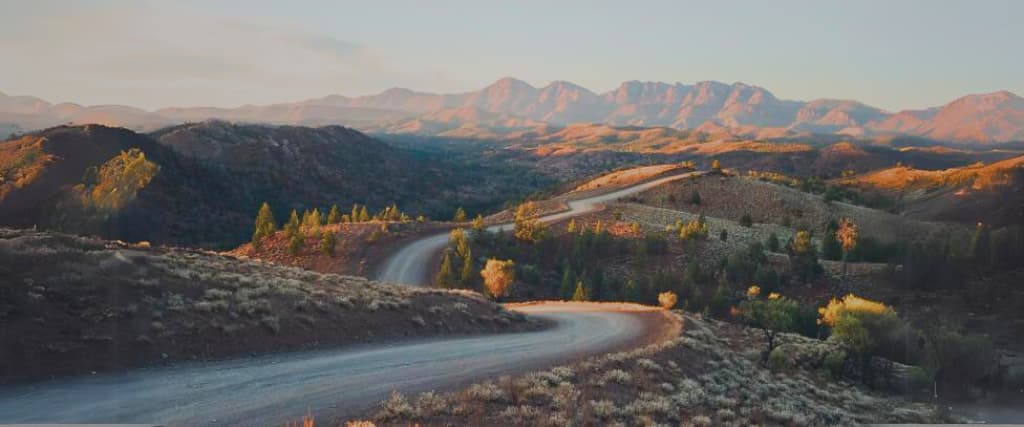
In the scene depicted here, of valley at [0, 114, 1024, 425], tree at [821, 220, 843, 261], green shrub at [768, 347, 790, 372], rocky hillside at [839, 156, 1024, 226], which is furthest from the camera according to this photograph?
rocky hillside at [839, 156, 1024, 226]

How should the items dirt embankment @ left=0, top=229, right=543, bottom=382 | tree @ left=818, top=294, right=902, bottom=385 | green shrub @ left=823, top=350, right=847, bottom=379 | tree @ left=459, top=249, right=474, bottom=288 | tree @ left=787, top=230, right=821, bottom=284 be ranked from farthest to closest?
tree @ left=787, top=230, right=821, bottom=284, tree @ left=459, top=249, right=474, bottom=288, tree @ left=818, top=294, right=902, bottom=385, green shrub @ left=823, top=350, right=847, bottom=379, dirt embankment @ left=0, top=229, right=543, bottom=382

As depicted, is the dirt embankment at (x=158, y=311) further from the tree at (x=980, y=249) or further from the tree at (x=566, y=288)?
the tree at (x=980, y=249)

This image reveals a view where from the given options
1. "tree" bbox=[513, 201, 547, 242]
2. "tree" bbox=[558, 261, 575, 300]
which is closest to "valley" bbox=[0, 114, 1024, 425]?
"tree" bbox=[513, 201, 547, 242]

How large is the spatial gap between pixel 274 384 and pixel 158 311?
5601 millimetres

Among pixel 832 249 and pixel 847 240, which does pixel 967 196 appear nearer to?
pixel 847 240

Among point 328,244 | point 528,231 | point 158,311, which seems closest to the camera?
point 158,311

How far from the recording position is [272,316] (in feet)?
66.3

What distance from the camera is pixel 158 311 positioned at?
1789 cm

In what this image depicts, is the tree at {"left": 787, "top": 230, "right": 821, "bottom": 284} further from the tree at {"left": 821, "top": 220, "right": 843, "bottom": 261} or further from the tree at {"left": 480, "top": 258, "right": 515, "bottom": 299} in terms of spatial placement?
the tree at {"left": 480, "top": 258, "right": 515, "bottom": 299}

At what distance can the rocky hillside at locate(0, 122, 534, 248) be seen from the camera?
70.9 metres

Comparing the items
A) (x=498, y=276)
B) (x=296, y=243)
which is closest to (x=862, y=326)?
(x=498, y=276)

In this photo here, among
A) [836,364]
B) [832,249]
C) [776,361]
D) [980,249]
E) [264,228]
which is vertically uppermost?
[264,228]

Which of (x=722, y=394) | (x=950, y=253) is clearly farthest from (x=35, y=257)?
(x=950, y=253)

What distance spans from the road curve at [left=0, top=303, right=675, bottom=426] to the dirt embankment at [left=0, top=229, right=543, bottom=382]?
944 mm
